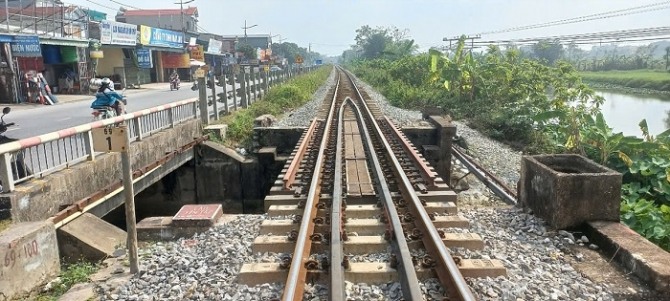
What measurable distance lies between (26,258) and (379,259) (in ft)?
10.9

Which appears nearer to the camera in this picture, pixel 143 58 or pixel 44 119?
pixel 44 119

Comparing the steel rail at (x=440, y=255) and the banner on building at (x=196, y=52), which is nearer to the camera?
the steel rail at (x=440, y=255)

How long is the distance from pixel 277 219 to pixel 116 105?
7136 millimetres

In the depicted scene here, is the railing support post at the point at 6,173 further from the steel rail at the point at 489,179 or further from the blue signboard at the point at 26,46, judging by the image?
the blue signboard at the point at 26,46

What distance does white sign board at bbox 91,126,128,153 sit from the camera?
185 inches

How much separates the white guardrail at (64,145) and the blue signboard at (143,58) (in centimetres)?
2597

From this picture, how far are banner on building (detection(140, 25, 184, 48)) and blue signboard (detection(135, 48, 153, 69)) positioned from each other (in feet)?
2.04

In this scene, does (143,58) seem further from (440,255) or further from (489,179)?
(440,255)

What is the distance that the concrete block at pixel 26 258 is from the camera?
4.38m

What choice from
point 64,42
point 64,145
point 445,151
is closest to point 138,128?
point 64,145

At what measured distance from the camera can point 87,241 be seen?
219 inches

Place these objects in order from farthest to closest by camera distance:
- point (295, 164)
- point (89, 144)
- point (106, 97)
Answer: point (106, 97) → point (295, 164) → point (89, 144)

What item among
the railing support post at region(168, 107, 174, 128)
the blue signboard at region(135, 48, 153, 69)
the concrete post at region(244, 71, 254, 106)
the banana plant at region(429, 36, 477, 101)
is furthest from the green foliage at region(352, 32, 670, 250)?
the blue signboard at region(135, 48, 153, 69)

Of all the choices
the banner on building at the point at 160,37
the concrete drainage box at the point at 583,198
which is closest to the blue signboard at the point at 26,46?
the banner on building at the point at 160,37
